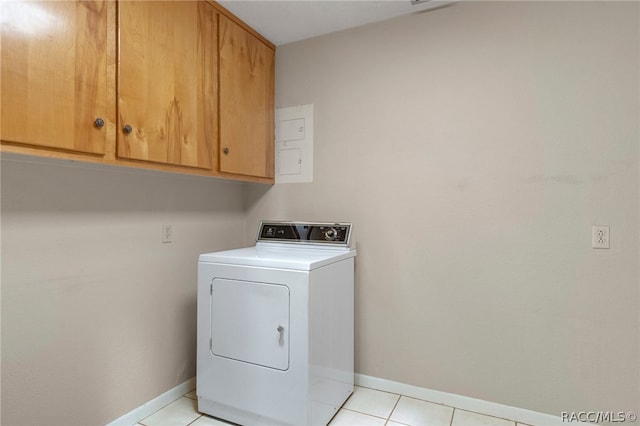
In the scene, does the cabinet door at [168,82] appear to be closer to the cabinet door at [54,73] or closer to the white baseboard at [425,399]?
the cabinet door at [54,73]

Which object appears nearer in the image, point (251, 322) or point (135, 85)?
point (135, 85)

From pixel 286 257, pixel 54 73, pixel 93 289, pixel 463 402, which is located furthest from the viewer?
pixel 463 402

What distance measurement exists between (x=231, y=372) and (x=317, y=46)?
7.02 feet

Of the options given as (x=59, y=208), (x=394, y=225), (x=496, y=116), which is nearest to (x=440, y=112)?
(x=496, y=116)

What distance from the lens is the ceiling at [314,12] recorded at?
1987 mm

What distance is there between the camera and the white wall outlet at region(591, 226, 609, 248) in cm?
170

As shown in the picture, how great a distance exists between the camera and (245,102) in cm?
221

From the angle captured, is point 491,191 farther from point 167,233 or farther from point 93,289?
point 93,289

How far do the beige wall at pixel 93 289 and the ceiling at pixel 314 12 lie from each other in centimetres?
108

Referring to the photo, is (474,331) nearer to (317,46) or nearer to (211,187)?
(211,187)

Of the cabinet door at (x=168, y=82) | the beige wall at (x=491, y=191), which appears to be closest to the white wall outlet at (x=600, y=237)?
the beige wall at (x=491, y=191)

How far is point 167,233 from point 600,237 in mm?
2339

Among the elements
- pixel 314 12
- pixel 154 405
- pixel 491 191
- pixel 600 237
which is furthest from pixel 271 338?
pixel 314 12

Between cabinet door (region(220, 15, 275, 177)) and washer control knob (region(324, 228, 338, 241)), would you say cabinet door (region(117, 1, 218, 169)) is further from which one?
washer control knob (region(324, 228, 338, 241))
